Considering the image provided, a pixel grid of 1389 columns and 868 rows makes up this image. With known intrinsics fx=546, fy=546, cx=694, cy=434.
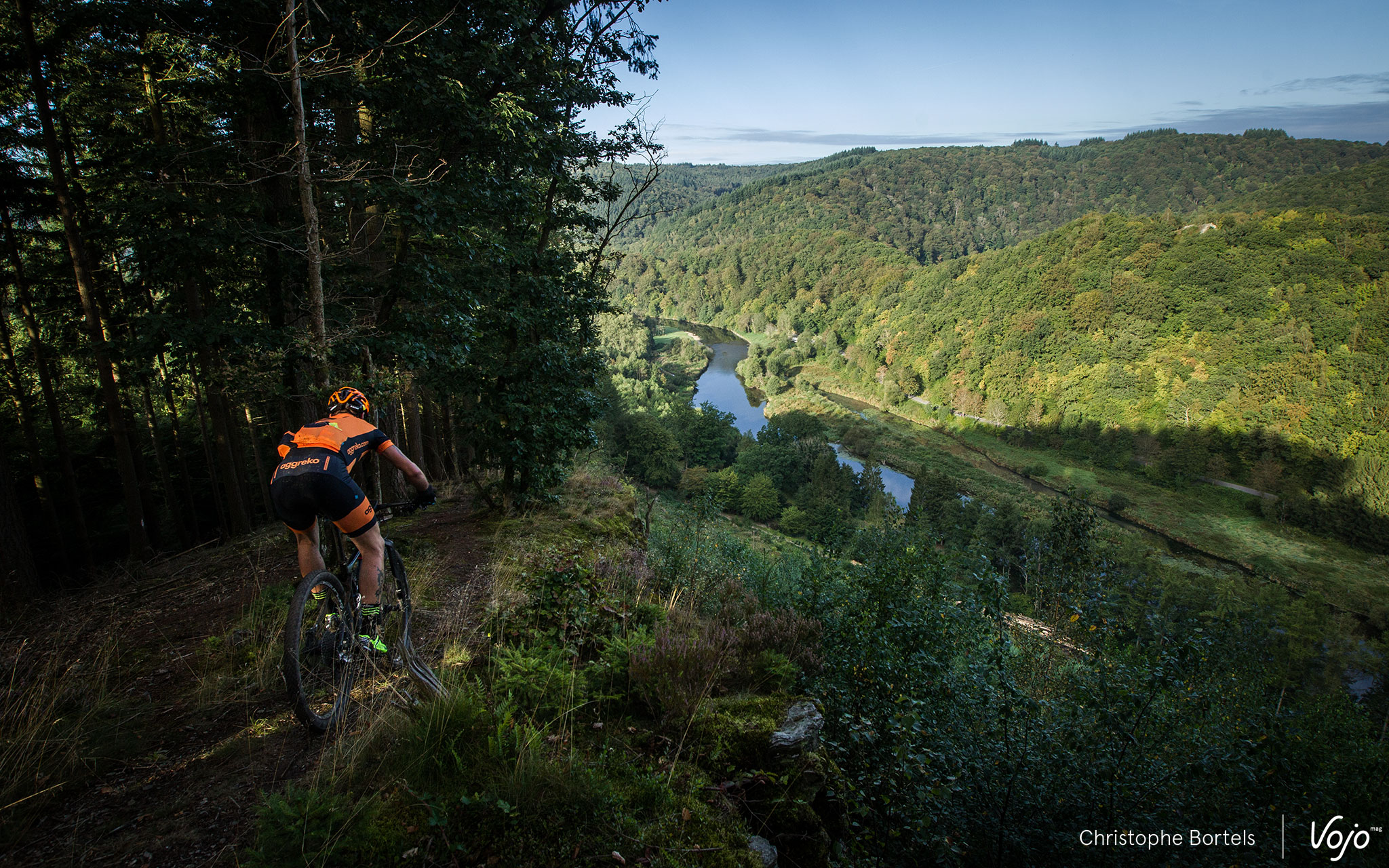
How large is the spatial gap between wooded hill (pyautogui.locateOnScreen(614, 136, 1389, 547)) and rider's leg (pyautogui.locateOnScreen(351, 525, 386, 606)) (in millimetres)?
71802

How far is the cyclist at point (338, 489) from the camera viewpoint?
321 centimetres

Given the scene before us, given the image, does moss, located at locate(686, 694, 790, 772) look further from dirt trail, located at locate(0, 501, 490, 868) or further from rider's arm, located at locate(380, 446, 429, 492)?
rider's arm, located at locate(380, 446, 429, 492)

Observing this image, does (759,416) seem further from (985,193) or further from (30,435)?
(985,193)

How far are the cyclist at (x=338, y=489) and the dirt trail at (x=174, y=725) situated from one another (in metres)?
0.81

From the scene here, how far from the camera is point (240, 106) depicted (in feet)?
19.0

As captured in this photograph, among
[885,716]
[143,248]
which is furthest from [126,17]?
[885,716]

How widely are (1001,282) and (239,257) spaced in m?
100.0

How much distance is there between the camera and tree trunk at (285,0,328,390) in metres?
4.37

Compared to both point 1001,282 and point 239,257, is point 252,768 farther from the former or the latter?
point 1001,282

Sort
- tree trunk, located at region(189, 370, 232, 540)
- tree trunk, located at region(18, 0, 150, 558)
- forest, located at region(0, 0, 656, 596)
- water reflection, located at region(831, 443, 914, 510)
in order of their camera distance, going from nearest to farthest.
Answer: forest, located at region(0, 0, 656, 596) < tree trunk, located at region(18, 0, 150, 558) < tree trunk, located at region(189, 370, 232, 540) < water reflection, located at region(831, 443, 914, 510)

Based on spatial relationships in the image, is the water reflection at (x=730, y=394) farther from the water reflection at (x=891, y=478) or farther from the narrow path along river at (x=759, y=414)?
the water reflection at (x=891, y=478)

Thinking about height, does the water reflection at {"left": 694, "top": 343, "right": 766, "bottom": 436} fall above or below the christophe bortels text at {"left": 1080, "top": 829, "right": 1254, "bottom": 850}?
below

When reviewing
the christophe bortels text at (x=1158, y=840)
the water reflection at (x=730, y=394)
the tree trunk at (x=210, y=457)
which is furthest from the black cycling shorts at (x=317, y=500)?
the water reflection at (x=730, y=394)

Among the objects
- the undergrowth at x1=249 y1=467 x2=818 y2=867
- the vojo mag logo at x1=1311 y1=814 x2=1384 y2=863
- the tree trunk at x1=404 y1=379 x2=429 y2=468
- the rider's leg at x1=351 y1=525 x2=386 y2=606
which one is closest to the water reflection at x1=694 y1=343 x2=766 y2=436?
the tree trunk at x1=404 y1=379 x2=429 y2=468
